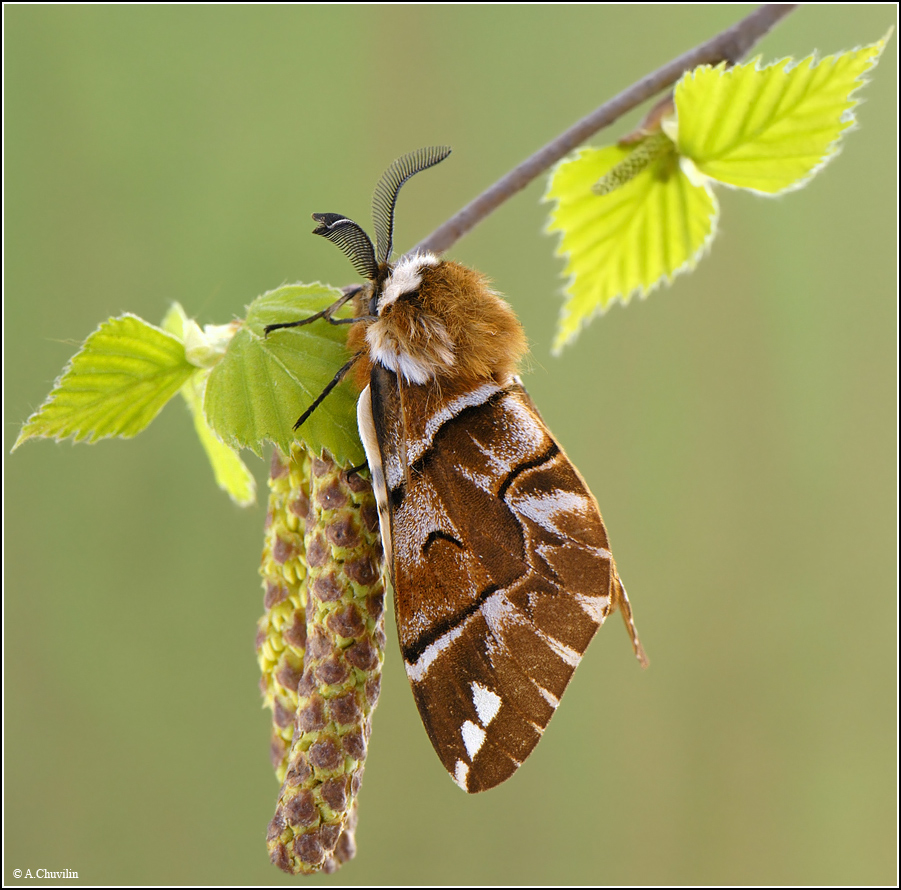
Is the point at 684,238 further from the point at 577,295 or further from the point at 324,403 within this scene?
the point at 324,403

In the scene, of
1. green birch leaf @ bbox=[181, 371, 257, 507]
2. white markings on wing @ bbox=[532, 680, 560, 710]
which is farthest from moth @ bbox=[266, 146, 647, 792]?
green birch leaf @ bbox=[181, 371, 257, 507]

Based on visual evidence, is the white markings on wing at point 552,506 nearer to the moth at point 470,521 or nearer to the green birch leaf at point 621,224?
the moth at point 470,521

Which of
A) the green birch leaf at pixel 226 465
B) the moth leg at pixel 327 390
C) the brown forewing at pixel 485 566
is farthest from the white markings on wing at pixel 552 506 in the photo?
the green birch leaf at pixel 226 465

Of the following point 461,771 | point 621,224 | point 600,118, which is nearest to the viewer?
point 461,771

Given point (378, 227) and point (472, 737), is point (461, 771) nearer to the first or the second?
point (472, 737)

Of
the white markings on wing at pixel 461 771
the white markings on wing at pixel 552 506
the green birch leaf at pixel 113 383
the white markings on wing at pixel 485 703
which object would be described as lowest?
the white markings on wing at pixel 461 771

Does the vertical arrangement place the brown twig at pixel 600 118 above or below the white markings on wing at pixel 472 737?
above

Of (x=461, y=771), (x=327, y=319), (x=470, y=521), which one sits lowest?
(x=461, y=771)

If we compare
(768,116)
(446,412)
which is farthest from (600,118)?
(446,412)
